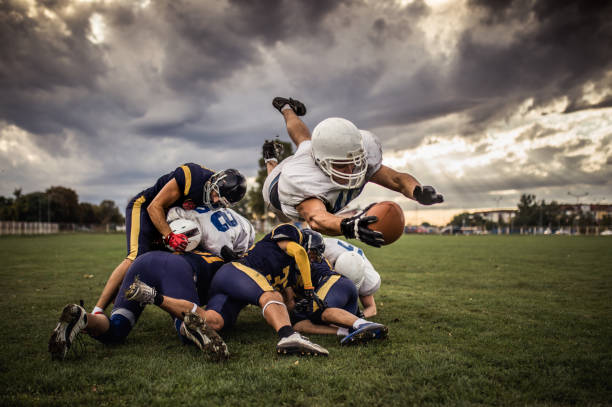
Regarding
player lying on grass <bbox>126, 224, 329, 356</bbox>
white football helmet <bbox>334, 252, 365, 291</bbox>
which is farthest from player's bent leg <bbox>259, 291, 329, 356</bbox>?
white football helmet <bbox>334, 252, 365, 291</bbox>

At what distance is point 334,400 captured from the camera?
2553 mm

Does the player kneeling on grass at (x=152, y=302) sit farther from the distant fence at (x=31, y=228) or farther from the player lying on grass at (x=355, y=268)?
the distant fence at (x=31, y=228)

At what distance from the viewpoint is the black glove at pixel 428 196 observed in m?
3.88

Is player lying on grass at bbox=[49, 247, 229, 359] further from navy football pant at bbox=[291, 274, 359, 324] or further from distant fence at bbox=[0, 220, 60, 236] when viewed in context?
distant fence at bbox=[0, 220, 60, 236]

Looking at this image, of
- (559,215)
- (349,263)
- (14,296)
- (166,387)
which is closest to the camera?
(166,387)

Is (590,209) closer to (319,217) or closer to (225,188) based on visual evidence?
(225,188)

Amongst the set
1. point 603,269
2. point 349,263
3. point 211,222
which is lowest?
point 603,269

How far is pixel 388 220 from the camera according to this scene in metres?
2.99

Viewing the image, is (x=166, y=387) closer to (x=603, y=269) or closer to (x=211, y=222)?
(x=211, y=222)

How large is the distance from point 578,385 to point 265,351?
8.01ft

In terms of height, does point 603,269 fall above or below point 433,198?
below

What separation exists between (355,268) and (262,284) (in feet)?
4.69

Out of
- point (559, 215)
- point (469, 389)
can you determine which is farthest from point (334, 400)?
point (559, 215)

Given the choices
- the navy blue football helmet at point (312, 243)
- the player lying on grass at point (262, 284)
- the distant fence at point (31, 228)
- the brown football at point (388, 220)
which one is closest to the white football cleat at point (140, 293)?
the player lying on grass at point (262, 284)
